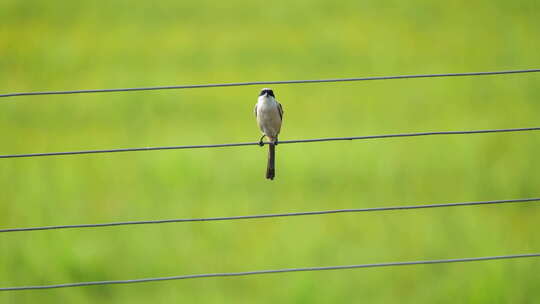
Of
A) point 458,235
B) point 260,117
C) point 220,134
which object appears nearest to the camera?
point 260,117

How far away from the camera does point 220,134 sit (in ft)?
31.9

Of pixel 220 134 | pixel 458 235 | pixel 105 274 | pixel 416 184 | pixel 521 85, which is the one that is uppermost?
pixel 521 85

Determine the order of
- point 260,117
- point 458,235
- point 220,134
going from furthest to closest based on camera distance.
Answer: point 220,134, point 458,235, point 260,117

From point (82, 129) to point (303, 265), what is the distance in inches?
146

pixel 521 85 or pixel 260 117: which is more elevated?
pixel 521 85

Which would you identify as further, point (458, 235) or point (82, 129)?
point (82, 129)

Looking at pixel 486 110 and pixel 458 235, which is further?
pixel 486 110

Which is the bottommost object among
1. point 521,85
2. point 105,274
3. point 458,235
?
point 105,274

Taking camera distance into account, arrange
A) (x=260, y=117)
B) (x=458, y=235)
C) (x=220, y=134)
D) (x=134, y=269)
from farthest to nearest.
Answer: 1. (x=220, y=134)
2. (x=458, y=235)
3. (x=134, y=269)
4. (x=260, y=117)

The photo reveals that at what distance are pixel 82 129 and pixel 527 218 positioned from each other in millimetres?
6014

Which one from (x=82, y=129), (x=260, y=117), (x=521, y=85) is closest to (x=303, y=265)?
(x=260, y=117)

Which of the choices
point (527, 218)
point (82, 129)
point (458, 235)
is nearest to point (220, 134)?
point (82, 129)

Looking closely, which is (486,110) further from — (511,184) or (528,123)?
(511,184)

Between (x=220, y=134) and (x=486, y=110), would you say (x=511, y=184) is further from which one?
(x=220, y=134)
